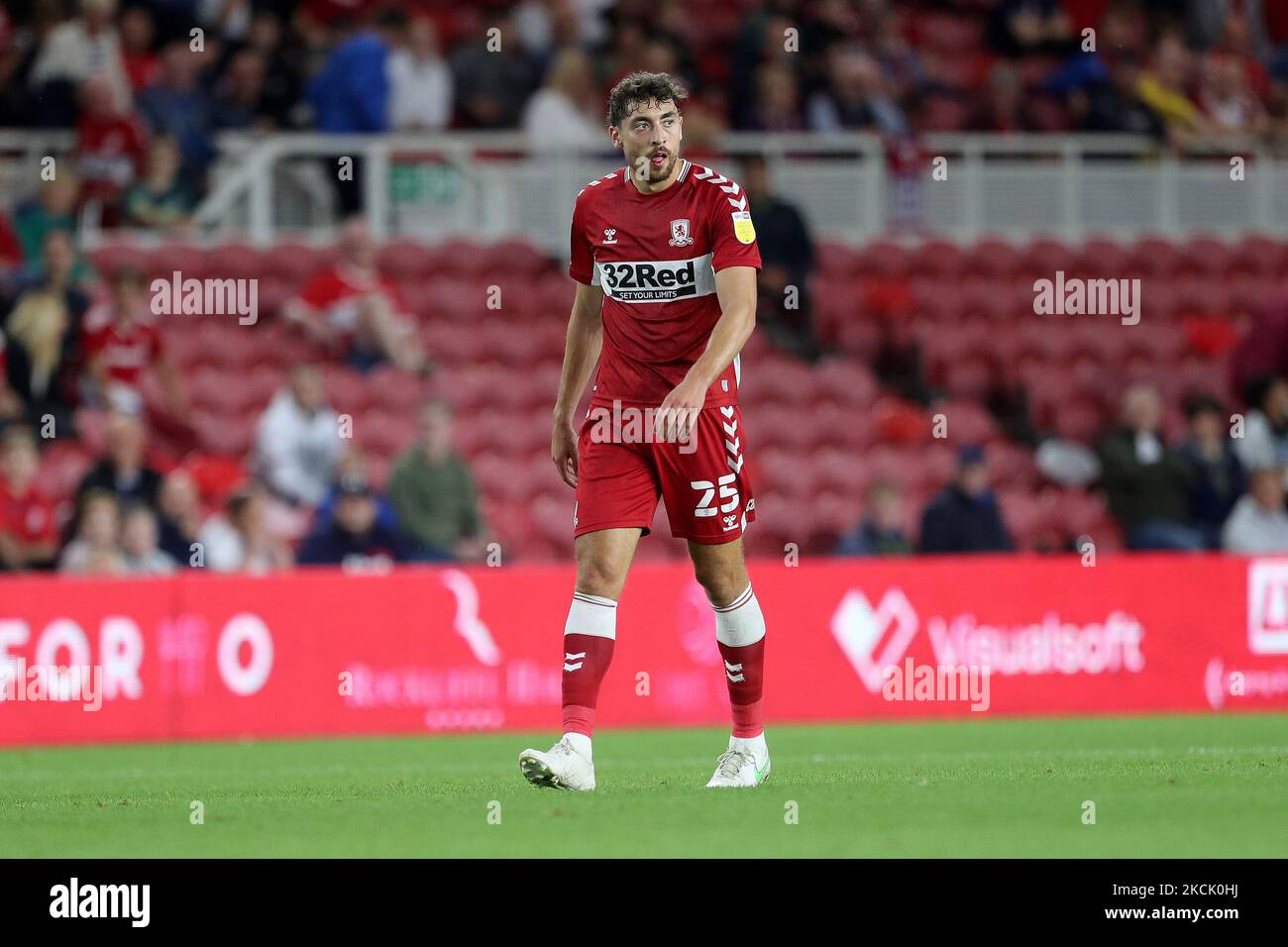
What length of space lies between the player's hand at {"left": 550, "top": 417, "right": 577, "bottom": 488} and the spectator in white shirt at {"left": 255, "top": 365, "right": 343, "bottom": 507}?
6823 millimetres

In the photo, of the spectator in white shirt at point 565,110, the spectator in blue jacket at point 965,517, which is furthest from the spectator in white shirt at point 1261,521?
the spectator in white shirt at point 565,110

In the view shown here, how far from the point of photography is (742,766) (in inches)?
296

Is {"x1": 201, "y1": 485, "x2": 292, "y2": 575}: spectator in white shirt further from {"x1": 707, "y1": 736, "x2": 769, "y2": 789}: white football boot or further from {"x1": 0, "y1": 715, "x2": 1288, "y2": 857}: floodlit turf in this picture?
{"x1": 707, "y1": 736, "x2": 769, "y2": 789}: white football boot

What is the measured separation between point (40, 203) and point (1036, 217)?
8.51m

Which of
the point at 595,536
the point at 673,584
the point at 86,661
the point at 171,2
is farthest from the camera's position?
the point at 171,2

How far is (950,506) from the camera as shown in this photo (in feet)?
47.6

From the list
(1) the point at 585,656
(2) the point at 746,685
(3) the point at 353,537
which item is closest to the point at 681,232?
(1) the point at 585,656

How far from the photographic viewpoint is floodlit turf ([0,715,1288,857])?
6031 millimetres

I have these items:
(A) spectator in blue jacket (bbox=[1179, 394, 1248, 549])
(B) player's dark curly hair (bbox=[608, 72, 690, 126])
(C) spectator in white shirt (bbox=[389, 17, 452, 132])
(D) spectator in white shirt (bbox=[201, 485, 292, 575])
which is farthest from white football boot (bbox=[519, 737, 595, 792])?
(C) spectator in white shirt (bbox=[389, 17, 452, 132])

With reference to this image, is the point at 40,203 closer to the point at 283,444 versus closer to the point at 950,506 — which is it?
the point at 283,444

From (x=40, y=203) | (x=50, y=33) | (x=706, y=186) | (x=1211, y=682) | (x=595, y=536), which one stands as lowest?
(x=1211, y=682)

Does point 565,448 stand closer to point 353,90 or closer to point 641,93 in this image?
point 641,93

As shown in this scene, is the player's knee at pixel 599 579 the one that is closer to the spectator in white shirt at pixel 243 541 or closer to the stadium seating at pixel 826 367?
the spectator in white shirt at pixel 243 541

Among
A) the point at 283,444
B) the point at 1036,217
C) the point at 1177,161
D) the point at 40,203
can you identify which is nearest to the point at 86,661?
the point at 283,444
